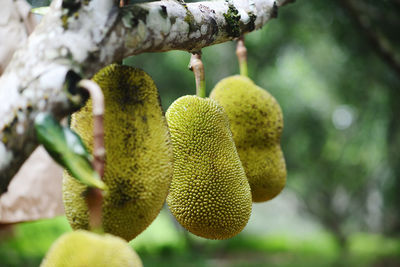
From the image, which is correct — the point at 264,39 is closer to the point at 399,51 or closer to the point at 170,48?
the point at 399,51

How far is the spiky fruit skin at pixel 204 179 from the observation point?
828 mm

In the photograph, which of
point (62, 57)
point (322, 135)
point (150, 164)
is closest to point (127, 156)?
point (150, 164)

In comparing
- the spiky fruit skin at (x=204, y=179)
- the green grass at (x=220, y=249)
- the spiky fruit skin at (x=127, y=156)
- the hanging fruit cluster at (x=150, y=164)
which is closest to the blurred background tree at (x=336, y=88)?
the green grass at (x=220, y=249)

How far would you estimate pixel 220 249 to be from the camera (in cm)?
852

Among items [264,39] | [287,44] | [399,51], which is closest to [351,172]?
[287,44]

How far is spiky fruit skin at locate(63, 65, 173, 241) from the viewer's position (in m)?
0.59

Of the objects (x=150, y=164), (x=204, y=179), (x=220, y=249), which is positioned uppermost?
(x=150, y=164)

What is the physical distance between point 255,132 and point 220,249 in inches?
305

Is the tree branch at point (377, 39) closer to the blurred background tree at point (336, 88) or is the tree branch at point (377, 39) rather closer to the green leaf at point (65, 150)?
the blurred background tree at point (336, 88)

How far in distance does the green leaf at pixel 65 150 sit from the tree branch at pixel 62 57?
0.13 ft

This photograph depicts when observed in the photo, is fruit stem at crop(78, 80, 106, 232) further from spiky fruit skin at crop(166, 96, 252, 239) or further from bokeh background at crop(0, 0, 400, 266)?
bokeh background at crop(0, 0, 400, 266)

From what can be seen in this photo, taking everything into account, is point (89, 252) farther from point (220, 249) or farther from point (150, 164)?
point (220, 249)

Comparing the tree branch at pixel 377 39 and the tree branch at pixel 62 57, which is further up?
the tree branch at pixel 62 57

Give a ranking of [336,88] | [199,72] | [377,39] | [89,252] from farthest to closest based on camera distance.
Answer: [336,88]
[377,39]
[199,72]
[89,252]
